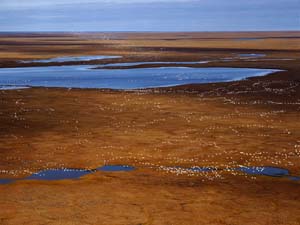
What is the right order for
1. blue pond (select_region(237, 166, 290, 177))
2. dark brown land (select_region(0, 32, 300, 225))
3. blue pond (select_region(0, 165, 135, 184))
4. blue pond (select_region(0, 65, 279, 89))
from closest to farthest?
1. dark brown land (select_region(0, 32, 300, 225))
2. blue pond (select_region(0, 165, 135, 184))
3. blue pond (select_region(237, 166, 290, 177))
4. blue pond (select_region(0, 65, 279, 89))

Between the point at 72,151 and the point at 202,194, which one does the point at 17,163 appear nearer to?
the point at 72,151

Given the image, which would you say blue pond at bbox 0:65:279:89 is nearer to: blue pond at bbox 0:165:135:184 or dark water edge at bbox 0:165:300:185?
blue pond at bbox 0:165:135:184

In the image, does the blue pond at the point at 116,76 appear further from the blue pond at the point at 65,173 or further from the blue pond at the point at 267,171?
the blue pond at the point at 267,171

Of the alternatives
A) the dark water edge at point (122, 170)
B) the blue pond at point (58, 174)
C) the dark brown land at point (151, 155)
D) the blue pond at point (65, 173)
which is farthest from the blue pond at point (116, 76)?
the blue pond at point (58, 174)

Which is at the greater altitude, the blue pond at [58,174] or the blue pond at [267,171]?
the blue pond at [58,174]

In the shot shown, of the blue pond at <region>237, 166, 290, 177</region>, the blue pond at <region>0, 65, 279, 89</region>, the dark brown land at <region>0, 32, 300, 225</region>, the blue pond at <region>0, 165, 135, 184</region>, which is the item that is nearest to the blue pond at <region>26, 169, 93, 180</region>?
the blue pond at <region>0, 165, 135, 184</region>

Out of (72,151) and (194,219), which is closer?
(194,219)

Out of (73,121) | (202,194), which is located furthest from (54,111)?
(202,194)
